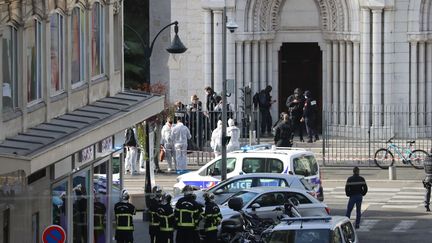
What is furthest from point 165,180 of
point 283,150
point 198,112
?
point 283,150

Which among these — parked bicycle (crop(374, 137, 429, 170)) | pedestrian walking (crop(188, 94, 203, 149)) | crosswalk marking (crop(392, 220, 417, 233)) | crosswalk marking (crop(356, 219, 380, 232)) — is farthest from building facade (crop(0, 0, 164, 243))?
pedestrian walking (crop(188, 94, 203, 149))

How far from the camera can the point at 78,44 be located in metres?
32.4

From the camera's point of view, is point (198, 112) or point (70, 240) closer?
point (70, 240)

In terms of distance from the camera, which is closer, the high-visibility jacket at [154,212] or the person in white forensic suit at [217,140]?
the high-visibility jacket at [154,212]

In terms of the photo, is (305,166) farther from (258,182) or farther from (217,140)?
(217,140)

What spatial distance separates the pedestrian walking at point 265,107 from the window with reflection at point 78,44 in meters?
18.9

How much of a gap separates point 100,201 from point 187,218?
76.9 inches

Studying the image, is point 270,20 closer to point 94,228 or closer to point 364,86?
point 364,86

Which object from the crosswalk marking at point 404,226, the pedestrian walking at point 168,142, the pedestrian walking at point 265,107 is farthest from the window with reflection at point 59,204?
the pedestrian walking at point 265,107

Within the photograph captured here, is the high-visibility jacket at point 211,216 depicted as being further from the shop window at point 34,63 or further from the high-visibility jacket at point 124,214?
the shop window at point 34,63

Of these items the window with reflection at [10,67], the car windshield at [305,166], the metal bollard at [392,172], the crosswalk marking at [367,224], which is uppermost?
the window with reflection at [10,67]

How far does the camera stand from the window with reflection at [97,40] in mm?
33906

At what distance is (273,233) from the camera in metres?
28.6

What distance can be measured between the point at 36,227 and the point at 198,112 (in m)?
21.3
